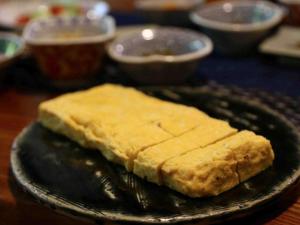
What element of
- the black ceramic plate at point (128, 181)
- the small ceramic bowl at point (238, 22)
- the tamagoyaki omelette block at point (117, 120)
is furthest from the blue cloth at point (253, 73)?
the tamagoyaki omelette block at point (117, 120)

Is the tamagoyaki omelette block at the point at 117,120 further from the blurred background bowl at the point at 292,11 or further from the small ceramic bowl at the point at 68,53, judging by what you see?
the blurred background bowl at the point at 292,11

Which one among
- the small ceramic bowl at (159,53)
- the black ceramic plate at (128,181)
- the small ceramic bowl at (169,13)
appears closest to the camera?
the black ceramic plate at (128,181)

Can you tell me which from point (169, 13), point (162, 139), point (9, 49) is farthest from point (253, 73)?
point (9, 49)

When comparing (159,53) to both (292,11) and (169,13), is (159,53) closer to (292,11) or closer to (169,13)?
(169,13)

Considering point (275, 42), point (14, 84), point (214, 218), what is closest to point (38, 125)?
point (14, 84)

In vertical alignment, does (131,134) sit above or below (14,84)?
above

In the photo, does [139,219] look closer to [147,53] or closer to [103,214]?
[103,214]

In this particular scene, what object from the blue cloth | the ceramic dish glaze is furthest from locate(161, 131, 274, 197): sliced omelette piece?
the ceramic dish glaze
